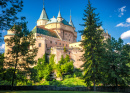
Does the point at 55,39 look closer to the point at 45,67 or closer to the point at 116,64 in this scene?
the point at 45,67

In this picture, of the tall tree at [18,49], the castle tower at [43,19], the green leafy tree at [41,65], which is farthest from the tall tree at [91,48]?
the castle tower at [43,19]

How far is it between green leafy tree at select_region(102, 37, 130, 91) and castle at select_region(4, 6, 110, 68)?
612cm

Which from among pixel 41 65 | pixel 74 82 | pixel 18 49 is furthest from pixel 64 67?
pixel 18 49

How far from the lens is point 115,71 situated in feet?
80.3

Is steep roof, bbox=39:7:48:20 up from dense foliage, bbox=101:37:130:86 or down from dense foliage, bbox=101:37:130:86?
up

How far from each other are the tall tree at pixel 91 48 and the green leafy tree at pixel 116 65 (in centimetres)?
223

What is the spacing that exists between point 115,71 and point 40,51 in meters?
23.1

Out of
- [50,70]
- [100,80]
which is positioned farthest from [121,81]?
[50,70]

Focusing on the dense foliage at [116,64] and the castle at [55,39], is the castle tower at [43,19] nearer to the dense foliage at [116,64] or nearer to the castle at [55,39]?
the castle at [55,39]

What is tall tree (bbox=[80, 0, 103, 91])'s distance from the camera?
21.5 metres

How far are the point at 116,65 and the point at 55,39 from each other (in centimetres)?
2870

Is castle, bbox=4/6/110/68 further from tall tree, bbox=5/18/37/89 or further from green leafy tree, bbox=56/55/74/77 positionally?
tall tree, bbox=5/18/37/89

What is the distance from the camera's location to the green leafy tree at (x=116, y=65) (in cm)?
2348

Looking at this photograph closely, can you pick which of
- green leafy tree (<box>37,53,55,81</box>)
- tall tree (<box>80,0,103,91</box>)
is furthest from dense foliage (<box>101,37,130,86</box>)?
green leafy tree (<box>37,53,55,81</box>)
